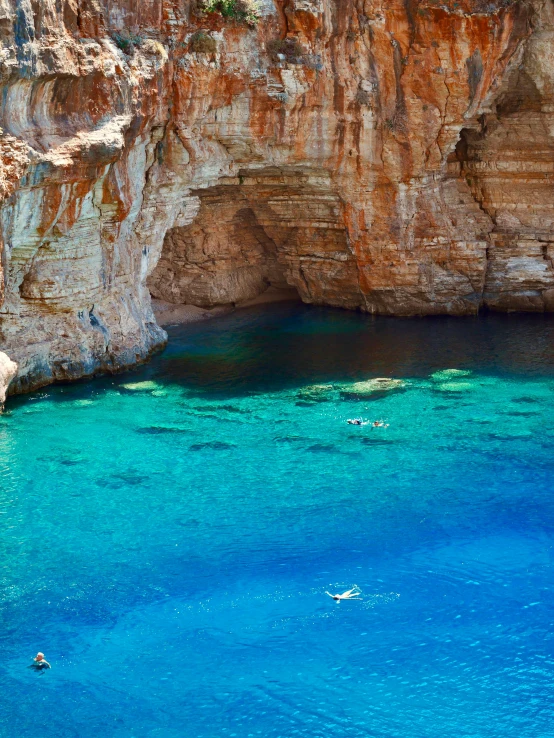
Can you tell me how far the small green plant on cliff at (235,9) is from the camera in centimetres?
2781

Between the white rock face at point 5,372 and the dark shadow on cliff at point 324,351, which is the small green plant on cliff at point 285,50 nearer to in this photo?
the dark shadow on cliff at point 324,351

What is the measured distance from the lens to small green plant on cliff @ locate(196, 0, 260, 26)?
27.8m

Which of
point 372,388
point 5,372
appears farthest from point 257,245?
point 5,372

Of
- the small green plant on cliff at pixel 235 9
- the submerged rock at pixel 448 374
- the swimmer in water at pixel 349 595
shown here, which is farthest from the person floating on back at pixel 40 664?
the small green plant on cliff at pixel 235 9

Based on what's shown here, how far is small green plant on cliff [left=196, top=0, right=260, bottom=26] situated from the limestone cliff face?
0.78ft

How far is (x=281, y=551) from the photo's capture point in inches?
800

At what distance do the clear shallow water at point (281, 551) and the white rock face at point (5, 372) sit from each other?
0.84 metres

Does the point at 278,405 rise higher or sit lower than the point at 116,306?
lower

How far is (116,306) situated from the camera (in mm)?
29969

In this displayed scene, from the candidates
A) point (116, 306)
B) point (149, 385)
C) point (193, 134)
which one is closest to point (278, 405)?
point (149, 385)

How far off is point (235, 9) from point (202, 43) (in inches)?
58.2

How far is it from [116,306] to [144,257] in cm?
219

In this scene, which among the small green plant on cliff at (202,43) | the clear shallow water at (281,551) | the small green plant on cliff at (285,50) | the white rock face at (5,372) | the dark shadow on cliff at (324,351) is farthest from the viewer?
the dark shadow on cliff at (324,351)

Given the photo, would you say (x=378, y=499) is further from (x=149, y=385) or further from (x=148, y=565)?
(x=149, y=385)
